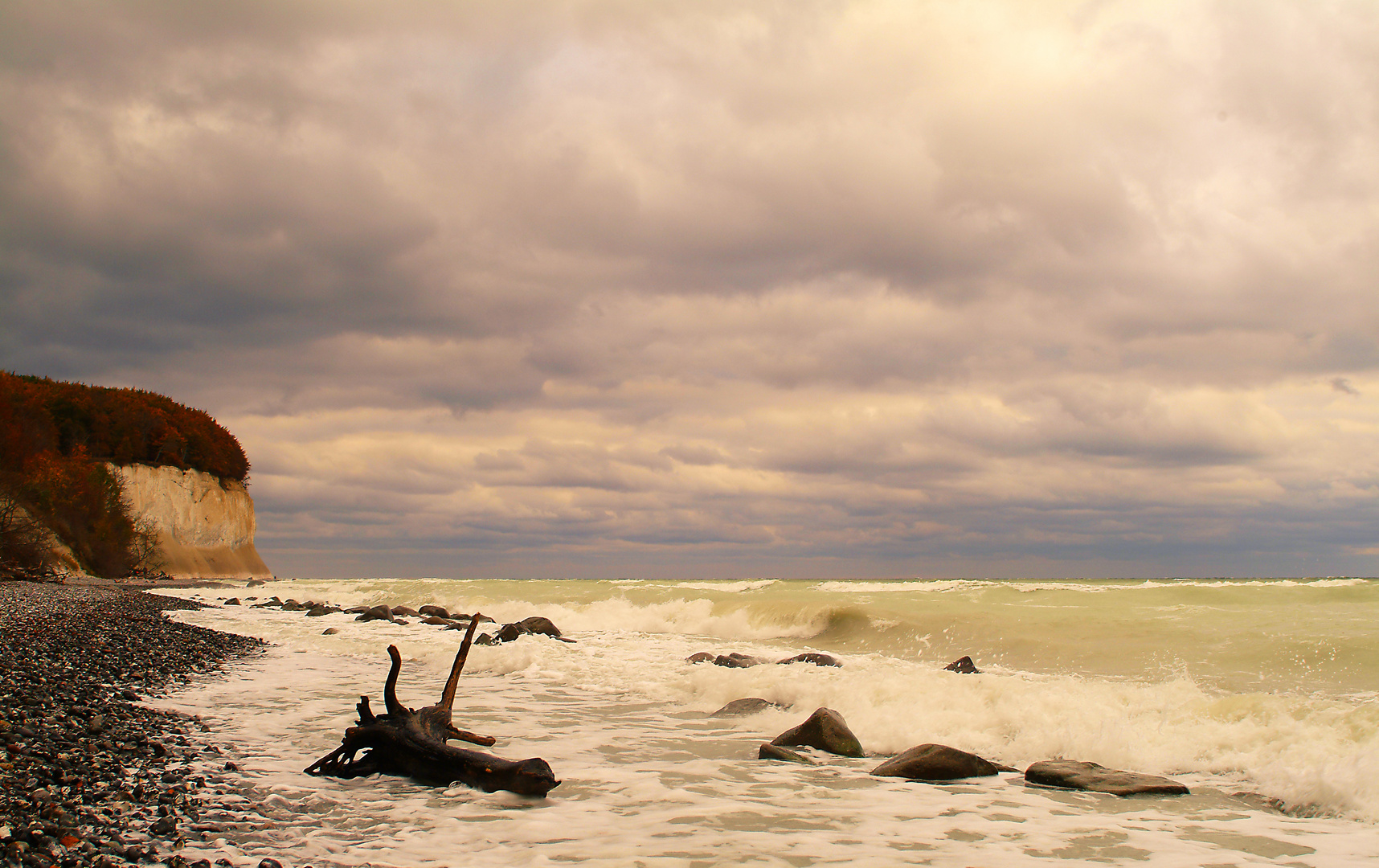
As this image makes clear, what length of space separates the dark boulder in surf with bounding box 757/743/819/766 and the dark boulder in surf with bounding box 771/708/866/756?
342 millimetres

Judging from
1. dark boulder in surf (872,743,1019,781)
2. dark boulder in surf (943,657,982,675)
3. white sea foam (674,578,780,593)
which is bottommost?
white sea foam (674,578,780,593)

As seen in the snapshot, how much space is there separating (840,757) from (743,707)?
2717mm

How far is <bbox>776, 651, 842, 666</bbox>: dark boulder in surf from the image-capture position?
1438 cm

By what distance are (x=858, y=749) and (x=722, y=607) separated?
814 inches

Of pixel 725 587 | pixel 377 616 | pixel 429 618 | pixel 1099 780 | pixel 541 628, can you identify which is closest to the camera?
pixel 1099 780

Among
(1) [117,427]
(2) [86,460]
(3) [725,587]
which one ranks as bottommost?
(3) [725,587]

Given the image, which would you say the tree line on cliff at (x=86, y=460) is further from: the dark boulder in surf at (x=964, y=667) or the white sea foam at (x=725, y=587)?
the dark boulder in surf at (x=964, y=667)

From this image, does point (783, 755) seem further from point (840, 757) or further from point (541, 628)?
point (541, 628)

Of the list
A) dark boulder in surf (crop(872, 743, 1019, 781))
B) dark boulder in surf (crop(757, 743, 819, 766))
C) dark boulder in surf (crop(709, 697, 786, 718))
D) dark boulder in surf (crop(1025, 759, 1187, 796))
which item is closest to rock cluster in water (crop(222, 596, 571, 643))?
dark boulder in surf (crop(709, 697, 786, 718))

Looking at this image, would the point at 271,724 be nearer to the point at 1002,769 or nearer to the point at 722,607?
the point at 1002,769

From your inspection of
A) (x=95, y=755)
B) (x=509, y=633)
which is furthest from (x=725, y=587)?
(x=95, y=755)

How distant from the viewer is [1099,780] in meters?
6.85

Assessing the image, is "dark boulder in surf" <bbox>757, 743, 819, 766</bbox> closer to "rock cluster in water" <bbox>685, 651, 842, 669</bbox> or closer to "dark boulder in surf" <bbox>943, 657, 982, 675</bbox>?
"rock cluster in water" <bbox>685, 651, 842, 669</bbox>

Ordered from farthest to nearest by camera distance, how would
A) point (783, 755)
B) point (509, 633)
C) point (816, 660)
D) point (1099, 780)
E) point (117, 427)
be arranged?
point (117, 427) → point (509, 633) → point (816, 660) → point (783, 755) → point (1099, 780)
